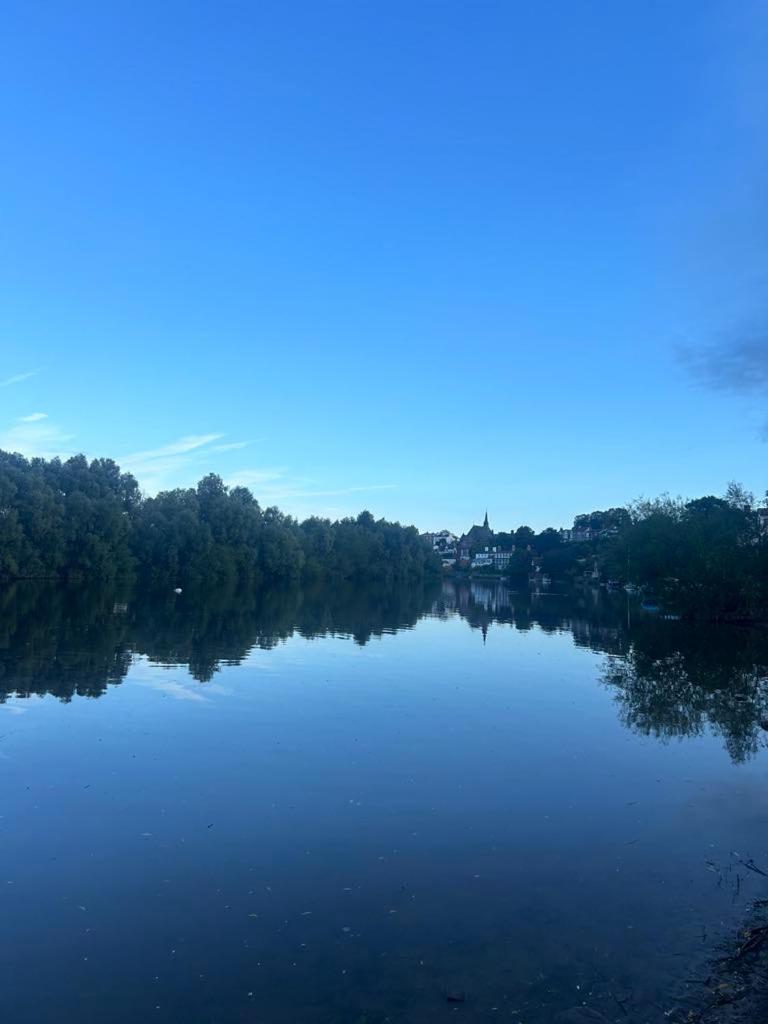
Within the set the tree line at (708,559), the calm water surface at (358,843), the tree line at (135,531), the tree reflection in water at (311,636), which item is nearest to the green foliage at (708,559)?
the tree line at (708,559)

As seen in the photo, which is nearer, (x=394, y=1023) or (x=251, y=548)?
(x=394, y=1023)

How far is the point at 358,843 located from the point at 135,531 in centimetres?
9305

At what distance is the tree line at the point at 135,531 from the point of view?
8038cm

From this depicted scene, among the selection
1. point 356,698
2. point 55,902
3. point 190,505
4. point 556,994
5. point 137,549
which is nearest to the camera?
point 556,994

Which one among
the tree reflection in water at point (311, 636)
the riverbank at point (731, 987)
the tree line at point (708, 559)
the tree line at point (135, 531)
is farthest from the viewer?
the tree line at point (135, 531)

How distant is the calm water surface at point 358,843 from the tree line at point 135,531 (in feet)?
187

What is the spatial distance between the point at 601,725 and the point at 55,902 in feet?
56.6

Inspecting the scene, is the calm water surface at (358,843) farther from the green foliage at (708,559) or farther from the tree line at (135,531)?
the tree line at (135,531)

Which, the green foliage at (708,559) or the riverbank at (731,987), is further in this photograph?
the green foliage at (708,559)

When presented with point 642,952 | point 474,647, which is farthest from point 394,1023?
point 474,647

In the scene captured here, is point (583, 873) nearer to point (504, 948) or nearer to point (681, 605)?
point (504, 948)

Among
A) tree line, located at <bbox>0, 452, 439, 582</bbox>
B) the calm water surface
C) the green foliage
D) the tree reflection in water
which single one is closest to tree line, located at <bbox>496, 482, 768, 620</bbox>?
the green foliage

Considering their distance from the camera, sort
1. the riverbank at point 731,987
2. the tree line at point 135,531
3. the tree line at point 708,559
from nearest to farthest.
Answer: the riverbank at point 731,987 < the tree line at point 708,559 < the tree line at point 135,531

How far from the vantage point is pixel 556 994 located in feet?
27.5
